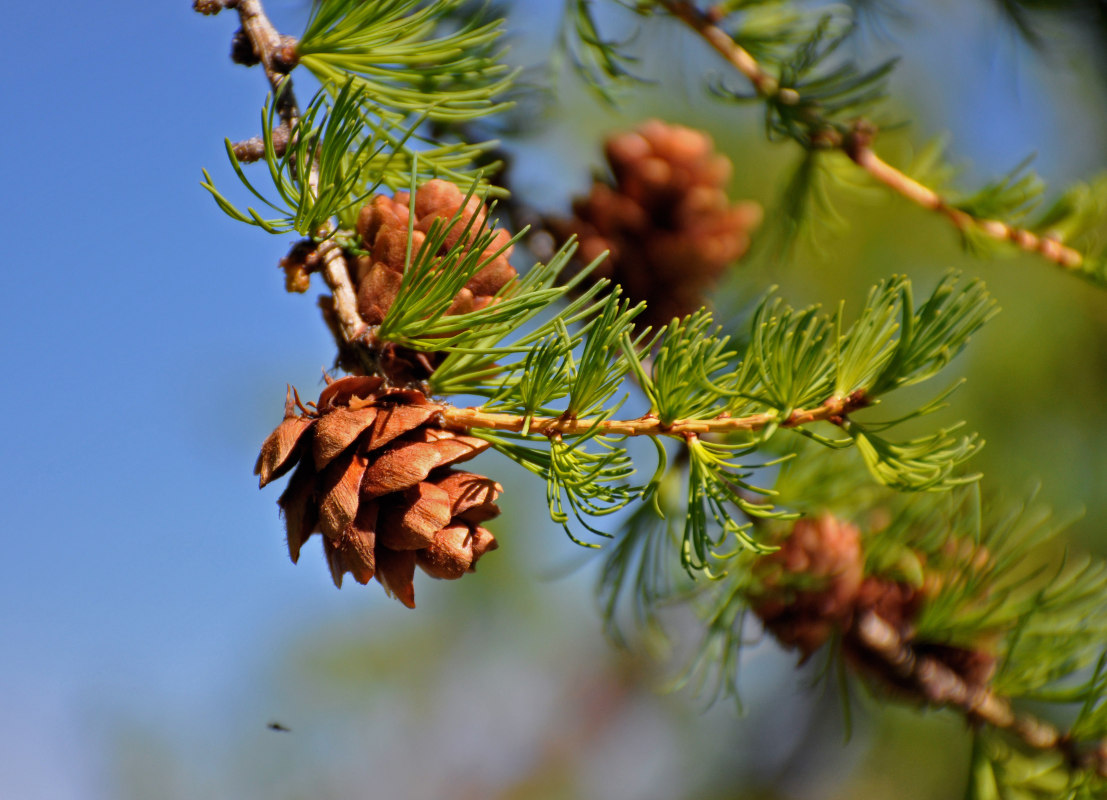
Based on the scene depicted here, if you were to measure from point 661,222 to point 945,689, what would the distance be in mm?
455

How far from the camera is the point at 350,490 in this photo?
1.13 ft

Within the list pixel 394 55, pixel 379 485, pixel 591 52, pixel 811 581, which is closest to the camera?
pixel 379 485

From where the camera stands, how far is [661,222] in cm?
77

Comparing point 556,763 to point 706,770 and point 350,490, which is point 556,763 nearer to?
point 706,770

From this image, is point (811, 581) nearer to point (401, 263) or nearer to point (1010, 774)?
point (1010, 774)

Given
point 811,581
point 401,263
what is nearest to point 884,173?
point 811,581

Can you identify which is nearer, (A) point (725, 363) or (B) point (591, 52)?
(A) point (725, 363)

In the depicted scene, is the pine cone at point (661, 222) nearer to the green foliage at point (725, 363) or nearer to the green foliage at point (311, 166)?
the green foliage at point (725, 363)

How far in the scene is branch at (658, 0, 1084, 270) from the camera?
25.7 inches

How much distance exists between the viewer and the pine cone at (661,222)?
720 millimetres

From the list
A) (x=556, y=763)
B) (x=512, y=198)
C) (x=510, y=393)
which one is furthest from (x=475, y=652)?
(x=510, y=393)

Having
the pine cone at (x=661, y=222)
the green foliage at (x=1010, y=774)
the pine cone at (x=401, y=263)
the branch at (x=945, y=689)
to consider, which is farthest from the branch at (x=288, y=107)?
the green foliage at (x=1010, y=774)

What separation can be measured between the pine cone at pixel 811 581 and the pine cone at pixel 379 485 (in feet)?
1.01

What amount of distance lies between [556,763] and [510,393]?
2.08 metres
